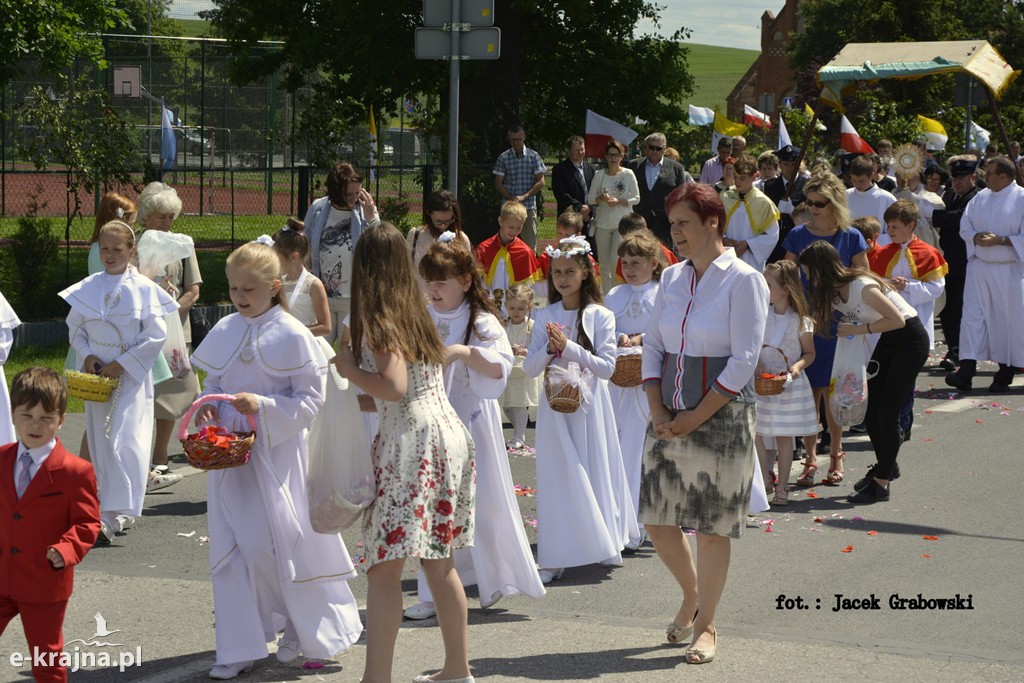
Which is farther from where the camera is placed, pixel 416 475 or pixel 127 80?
pixel 127 80

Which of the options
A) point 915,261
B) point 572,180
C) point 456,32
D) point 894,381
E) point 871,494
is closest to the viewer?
point 894,381

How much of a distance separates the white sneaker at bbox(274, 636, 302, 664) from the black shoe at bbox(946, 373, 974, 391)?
372 inches

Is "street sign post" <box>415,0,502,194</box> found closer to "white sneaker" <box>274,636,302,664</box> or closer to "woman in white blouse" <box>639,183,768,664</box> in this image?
"woman in white blouse" <box>639,183,768,664</box>

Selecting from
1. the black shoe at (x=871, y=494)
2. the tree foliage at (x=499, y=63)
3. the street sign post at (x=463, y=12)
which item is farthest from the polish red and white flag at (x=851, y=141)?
the black shoe at (x=871, y=494)

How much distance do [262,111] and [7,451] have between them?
3840cm

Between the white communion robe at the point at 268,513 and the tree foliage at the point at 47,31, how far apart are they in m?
12.1

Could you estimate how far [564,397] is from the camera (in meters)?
7.26

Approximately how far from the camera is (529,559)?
679 centimetres

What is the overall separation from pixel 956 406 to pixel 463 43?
17.8 ft

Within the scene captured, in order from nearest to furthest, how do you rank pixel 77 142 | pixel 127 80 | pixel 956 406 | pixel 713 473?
pixel 713 473, pixel 956 406, pixel 77 142, pixel 127 80

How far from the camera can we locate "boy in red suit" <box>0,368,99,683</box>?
5.24 meters

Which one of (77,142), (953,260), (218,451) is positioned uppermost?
(77,142)

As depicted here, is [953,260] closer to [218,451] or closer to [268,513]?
[268,513]

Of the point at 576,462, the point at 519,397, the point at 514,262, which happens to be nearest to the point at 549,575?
the point at 576,462
